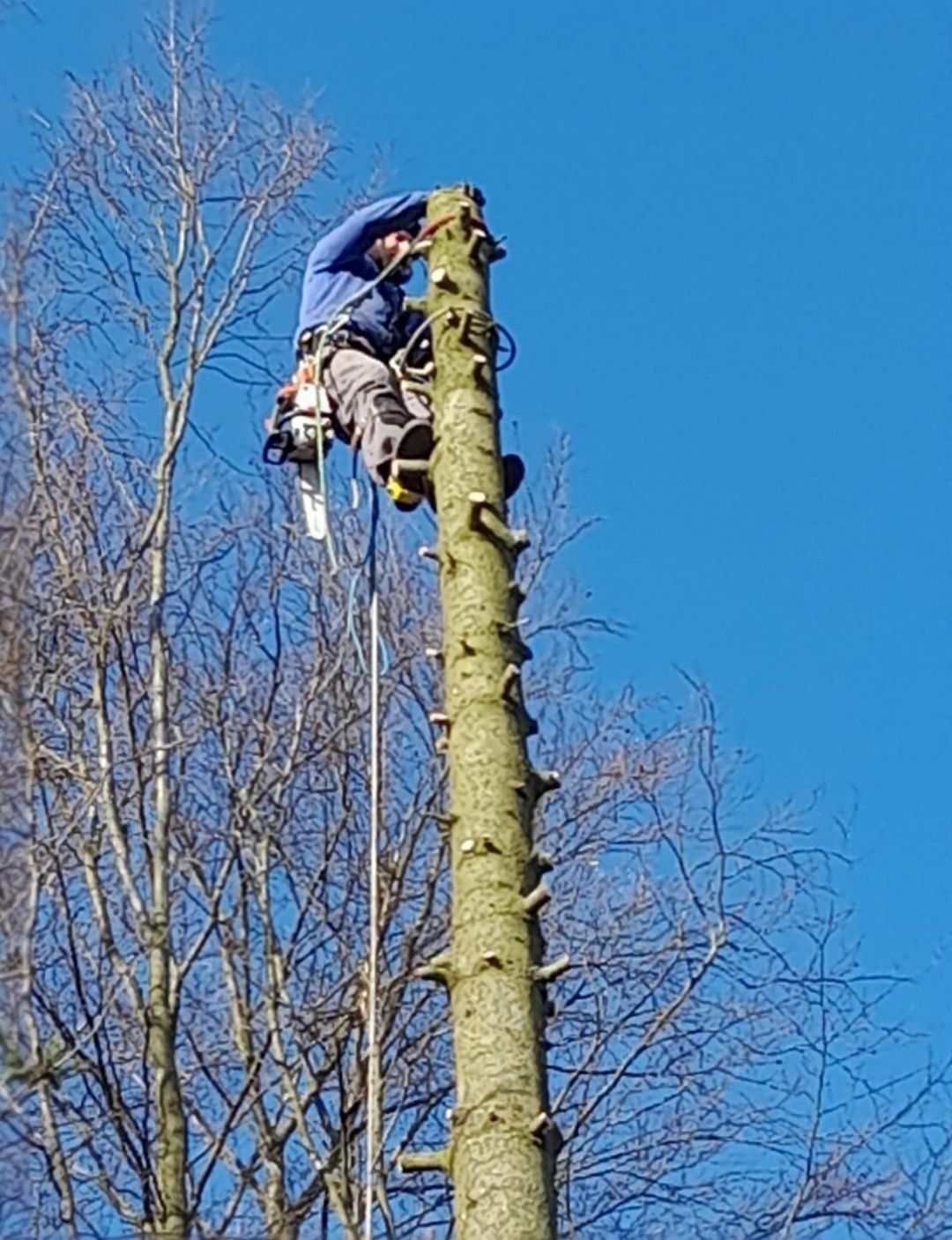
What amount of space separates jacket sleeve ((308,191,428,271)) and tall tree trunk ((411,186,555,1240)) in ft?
1.83

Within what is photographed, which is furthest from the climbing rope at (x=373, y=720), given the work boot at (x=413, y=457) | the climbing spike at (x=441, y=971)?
the climbing spike at (x=441, y=971)

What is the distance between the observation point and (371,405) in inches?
174

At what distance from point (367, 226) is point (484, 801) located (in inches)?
67.2

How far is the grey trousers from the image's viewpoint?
4215 millimetres

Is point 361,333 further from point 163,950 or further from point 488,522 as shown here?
point 163,950

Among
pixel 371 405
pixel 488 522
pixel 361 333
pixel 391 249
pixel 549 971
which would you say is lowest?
pixel 549 971

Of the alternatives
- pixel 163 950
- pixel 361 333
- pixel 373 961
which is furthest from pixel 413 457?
pixel 163 950

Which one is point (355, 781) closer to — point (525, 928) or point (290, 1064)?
point (290, 1064)

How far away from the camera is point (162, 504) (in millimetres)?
7602

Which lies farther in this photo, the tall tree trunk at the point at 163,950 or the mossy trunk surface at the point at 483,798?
the tall tree trunk at the point at 163,950

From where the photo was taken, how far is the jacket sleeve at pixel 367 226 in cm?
465

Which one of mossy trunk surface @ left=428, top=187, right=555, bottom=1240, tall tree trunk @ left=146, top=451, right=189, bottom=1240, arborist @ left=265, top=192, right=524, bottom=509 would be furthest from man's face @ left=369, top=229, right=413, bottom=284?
tall tree trunk @ left=146, top=451, right=189, bottom=1240

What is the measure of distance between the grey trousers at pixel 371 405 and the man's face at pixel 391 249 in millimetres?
193

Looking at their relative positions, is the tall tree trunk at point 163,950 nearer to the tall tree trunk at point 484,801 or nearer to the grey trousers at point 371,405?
the grey trousers at point 371,405
